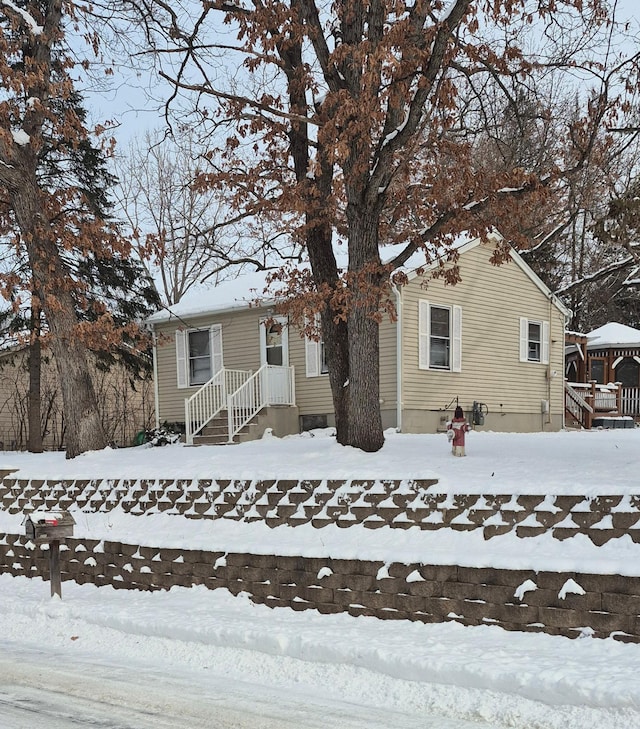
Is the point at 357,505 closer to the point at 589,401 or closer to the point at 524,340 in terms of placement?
the point at 524,340

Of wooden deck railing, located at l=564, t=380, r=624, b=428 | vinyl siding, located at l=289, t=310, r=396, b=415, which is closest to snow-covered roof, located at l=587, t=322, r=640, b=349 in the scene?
wooden deck railing, located at l=564, t=380, r=624, b=428

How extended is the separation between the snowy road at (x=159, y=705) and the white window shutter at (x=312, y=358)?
1164cm

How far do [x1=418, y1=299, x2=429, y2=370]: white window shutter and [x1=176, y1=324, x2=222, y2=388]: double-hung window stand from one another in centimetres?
566

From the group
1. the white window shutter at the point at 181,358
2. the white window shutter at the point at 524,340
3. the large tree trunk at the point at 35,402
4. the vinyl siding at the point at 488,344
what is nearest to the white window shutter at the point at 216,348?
the white window shutter at the point at 181,358

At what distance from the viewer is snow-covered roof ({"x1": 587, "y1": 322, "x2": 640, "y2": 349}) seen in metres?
25.7

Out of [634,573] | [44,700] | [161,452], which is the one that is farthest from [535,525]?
[161,452]

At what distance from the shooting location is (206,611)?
278 inches

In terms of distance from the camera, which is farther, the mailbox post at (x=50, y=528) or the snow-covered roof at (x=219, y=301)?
the snow-covered roof at (x=219, y=301)

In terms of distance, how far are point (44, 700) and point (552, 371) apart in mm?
17134

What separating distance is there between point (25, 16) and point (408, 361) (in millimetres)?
9472

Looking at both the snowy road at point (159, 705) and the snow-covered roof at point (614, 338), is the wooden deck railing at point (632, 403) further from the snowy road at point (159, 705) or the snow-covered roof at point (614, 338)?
the snowy road at point (159, 705)

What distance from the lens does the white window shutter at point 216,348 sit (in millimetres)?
18969

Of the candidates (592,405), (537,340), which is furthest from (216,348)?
(592,405)

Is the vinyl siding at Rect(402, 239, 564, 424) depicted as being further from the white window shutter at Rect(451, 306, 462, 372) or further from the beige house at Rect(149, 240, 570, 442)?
the white window shutter at Rect(451, 306, 462, 372)
